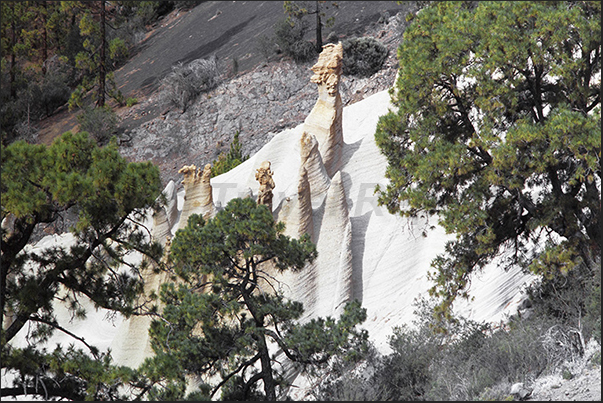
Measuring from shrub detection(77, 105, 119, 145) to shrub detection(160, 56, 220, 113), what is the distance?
8.68ft

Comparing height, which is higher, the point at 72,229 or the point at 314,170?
the point at 72,229

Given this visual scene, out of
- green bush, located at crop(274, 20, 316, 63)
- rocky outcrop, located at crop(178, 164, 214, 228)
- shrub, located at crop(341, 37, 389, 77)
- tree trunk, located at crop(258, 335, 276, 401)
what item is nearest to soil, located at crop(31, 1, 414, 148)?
green bush, located at crop(274, 20, 316, 63)

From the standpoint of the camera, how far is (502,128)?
436 inches

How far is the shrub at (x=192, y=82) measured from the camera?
30.2 metres

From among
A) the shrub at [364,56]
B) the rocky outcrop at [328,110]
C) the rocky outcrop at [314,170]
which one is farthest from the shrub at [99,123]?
the rocky outcrop at [314,170]

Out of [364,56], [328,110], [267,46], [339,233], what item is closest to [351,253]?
[339,233]

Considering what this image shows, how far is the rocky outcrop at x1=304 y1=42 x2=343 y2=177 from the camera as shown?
16359mm

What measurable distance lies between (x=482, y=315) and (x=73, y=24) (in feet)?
107

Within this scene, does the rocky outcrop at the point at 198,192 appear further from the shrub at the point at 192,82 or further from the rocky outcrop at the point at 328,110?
the shrub at the point at 192,82

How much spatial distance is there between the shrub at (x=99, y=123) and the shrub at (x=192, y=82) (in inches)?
104

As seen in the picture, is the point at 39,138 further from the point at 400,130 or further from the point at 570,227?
the point at 570,227

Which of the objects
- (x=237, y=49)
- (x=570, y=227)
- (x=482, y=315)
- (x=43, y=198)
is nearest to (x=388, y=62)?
(x=237, y=49)

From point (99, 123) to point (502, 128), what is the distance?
2216cm

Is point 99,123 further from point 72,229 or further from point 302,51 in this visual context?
point 72,229
